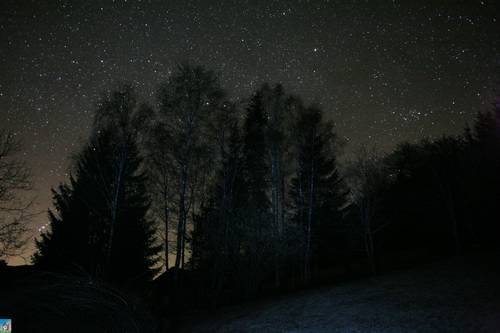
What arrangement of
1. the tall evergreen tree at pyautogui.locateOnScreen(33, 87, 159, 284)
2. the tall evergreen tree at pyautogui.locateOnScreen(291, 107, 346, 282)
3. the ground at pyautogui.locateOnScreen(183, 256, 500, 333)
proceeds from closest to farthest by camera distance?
the ground at pyautogui.locateOnScreen(183, 256, 500, 333), the tall evergreen tree at pyautogui.locateOnScreen(33, 87, 159, 284), the tall evergreen tree at pyautogui.locateOnScreen(291, 107, 346, 282)

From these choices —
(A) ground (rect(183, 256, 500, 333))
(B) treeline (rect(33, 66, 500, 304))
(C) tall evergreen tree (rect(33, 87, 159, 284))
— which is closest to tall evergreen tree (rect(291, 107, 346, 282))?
(B) treeline (rect(33, 66, 500, 304))

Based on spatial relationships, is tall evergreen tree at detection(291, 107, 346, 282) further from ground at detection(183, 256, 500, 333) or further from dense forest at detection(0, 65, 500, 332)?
ground at detection(183, 256, 500, 333)

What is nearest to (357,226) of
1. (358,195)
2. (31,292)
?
(358,195)

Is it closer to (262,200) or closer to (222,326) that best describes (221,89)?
(262,200)

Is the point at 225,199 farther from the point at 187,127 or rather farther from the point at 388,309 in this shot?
the point at 388,309

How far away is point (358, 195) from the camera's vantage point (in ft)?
61.9

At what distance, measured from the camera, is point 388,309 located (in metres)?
9.41

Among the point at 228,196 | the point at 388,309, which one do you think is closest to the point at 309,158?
the point at 228,196

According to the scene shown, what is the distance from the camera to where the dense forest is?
14852 mm

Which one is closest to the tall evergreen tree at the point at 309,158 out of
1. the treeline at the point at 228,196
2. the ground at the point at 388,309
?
the treeline at the point at 228,196

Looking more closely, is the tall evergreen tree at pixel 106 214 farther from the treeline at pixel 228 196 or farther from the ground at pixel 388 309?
the ground at pixel 388 309

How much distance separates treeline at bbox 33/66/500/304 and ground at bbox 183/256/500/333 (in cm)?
361

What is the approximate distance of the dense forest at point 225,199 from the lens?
14852 millimetres

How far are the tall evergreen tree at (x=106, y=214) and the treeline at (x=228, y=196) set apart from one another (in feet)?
0.22
